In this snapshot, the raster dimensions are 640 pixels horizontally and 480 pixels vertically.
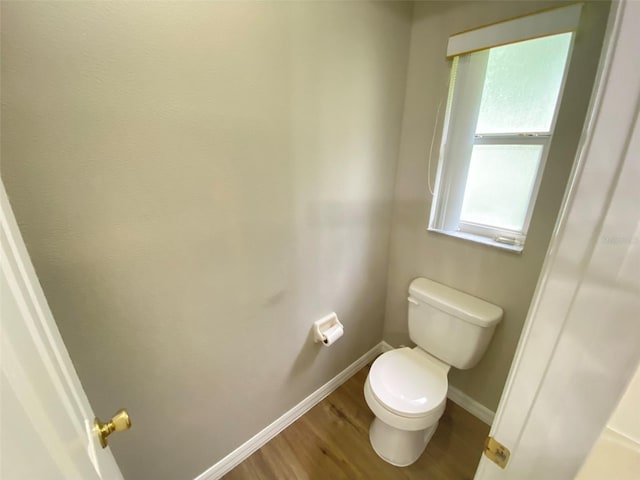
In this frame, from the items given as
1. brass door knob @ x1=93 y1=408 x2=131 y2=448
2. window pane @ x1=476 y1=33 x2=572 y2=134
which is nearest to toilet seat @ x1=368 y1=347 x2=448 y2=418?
brass door knob @ x1=93 y1=408 x2=131 y2=448

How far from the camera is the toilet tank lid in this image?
4.31 feet

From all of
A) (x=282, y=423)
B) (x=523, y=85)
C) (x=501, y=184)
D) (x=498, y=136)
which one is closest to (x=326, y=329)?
(x=282, y=423)

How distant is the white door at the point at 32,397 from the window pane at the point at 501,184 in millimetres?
1676

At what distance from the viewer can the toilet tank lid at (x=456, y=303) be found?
51.7 inches

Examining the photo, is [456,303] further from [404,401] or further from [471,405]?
[471,405]

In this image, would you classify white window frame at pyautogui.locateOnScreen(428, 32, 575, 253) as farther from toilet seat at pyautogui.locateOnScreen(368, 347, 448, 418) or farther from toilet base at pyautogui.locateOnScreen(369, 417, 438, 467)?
toilet base at pyautogui.locateOnScreen(369, 417, 438, 467)

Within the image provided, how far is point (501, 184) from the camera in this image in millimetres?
1338

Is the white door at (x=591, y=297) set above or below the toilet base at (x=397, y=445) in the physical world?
above

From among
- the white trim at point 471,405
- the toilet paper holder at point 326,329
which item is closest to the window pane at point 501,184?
the toilet paper holder at point 326,329

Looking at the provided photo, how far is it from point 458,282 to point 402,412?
73 cm

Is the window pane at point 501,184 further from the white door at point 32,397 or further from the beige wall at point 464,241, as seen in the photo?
the white door at point 32,397

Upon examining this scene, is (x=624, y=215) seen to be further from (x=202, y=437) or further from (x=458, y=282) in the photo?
(x=202, y=437)

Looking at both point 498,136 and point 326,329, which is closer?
point 498,136

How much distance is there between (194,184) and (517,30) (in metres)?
1.40
